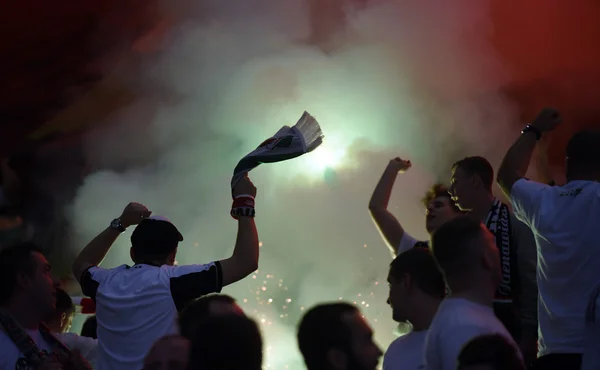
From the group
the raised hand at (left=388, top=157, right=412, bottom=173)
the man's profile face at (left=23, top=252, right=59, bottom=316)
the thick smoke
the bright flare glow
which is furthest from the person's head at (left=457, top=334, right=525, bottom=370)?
the bright flare glow

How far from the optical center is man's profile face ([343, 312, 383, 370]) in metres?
2.24

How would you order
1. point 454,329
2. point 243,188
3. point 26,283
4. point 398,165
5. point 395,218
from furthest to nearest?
point 398,165
point 395,218
point 243,188
point 26,283
point 454,329

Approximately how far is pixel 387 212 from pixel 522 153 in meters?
0.93

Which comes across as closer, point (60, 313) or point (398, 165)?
point (60, 313)

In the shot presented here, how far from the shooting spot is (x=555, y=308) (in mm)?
2734

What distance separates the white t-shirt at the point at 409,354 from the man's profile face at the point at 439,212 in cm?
85

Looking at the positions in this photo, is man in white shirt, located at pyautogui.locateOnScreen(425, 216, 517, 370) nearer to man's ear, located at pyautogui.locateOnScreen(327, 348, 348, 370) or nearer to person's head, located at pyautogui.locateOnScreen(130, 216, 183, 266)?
man's ear, located at pyautogui.locateOnScreen(327, 348, 348, 370)

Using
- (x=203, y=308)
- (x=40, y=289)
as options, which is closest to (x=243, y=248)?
(x=203, y=308)

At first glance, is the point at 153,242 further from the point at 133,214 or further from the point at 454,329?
the point at 454,329

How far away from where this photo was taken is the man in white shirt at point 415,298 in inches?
104

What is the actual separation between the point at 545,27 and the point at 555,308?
4027 mm

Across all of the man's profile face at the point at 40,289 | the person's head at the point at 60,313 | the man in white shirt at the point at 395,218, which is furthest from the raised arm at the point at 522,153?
the person's head at the point at 60,313

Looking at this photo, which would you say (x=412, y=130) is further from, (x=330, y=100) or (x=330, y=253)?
(x=330, y=253)

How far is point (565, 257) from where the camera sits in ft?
8.96
